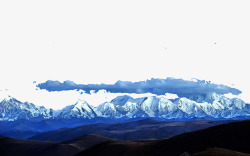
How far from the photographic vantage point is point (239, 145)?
120 metres

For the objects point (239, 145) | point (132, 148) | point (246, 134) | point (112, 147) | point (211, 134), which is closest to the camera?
point (239, 145)

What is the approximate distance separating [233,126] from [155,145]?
1465 inches

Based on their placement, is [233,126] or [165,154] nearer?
[165,154]

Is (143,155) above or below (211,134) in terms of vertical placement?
below

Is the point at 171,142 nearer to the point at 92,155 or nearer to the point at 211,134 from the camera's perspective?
the point at 211,134

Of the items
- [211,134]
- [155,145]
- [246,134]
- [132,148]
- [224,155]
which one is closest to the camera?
[224,155]

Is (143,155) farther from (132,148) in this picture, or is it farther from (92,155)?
(92,155)

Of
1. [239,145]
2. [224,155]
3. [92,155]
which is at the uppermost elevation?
[224,155]

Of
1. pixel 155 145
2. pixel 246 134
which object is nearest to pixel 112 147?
pixel 155 145

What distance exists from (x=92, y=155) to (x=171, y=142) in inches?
2094

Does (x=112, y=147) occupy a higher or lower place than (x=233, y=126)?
lower

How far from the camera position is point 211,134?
463ft

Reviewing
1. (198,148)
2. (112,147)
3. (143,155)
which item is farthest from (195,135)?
(112,147)

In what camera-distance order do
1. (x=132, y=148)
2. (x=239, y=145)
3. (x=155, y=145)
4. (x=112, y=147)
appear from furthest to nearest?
1. (x=112, y=147)
2. (x=132, y=148)
3. (x=155, y=145)
4. (x=239, y=145)
